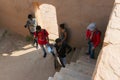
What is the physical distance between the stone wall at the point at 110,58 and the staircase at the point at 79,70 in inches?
95.1

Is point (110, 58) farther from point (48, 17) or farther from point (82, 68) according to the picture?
point (48, 17)

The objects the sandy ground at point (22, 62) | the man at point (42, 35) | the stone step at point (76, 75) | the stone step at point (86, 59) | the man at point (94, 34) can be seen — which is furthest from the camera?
the sandy ground at point (22, 62)

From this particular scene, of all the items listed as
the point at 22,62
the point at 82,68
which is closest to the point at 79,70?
the point at 82,68

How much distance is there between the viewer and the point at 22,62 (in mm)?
10359

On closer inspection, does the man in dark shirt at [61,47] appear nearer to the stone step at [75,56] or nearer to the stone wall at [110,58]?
the stone step at [75,56]

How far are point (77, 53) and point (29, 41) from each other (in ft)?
9.49

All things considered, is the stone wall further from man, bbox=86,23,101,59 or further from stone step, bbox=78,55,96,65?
stone step, bbox=78,55,96,65

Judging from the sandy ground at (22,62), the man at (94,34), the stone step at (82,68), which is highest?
the man at (94,34)

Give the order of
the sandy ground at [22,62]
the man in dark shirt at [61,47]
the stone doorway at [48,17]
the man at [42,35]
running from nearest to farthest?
the man in dark shirt at [61,47] → the man at [42,35] → the sandy ground at [22,62] → the stone doorway at [48,17]

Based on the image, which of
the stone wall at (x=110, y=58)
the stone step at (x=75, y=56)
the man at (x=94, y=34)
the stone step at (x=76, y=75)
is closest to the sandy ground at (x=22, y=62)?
the stone step at (x=75, y=56)

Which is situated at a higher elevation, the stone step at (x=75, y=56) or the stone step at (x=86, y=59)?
the stone step at (x=86, y=59)

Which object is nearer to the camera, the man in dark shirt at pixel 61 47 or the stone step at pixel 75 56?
the man in dark shirt at pixel 61 47

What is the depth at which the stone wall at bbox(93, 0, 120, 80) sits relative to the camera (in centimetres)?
366

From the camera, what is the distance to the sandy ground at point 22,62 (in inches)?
375
